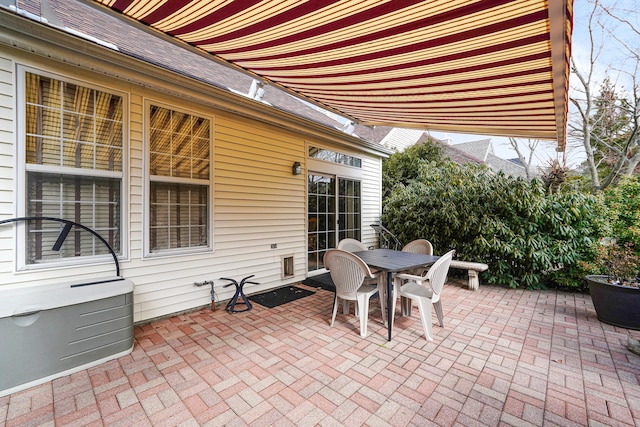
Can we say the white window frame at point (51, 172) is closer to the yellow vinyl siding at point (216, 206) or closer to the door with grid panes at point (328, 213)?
the yellow vinyl siding at point (216, 206)

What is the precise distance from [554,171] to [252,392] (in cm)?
861

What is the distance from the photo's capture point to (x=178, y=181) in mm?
4031

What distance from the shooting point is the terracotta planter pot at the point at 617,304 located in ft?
11.8

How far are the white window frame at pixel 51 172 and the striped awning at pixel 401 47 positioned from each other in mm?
1513

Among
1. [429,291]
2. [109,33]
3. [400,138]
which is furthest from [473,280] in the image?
[400,138]

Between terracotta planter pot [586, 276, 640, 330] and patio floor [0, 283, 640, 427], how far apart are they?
5.6 inches

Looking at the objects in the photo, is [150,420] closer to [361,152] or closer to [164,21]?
[164,21]

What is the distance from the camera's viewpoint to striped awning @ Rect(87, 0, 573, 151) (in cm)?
191

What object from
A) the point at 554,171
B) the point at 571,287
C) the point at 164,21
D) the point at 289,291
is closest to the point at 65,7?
the point at 164,21

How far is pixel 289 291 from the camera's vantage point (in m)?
5.27

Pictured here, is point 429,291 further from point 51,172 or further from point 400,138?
point 400,138

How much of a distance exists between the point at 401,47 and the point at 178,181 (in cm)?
338

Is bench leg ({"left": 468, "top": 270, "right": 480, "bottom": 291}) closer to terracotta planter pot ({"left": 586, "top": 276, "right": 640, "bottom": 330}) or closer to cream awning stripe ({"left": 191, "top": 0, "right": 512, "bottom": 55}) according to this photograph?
terracotta planter pot ({"left": 586, "top": 276, "right": 640, "bottom": 330})

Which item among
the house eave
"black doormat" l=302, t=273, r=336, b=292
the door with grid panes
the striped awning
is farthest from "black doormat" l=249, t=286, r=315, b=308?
the striped awning
